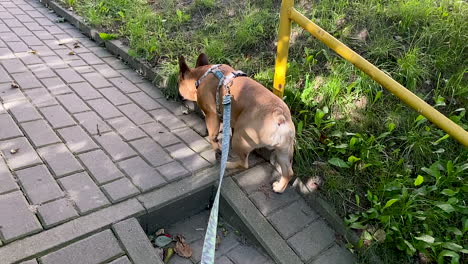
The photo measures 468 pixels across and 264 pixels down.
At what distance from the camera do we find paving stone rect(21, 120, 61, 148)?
2959mm

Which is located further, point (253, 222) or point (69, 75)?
point (69, 75)

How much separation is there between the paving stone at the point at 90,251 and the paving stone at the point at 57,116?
144cm

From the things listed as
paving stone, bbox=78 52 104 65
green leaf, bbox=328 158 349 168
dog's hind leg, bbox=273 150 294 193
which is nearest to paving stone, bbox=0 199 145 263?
dog's hind leg, bbox=273 150 294 193

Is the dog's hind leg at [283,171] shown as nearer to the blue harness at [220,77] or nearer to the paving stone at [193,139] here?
the blue harness at [220,77]

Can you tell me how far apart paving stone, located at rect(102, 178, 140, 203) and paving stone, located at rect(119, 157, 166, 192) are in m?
0.05

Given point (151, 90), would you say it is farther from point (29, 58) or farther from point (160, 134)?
point (29, 58)

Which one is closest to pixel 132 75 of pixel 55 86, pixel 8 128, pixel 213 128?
pixel 55 86

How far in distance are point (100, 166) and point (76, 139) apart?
0.47 m

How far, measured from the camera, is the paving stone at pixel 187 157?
2.98 metres

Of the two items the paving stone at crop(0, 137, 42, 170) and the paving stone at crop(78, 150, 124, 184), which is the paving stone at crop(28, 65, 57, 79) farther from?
the paving stone at crop(78, 150, 124, 184)

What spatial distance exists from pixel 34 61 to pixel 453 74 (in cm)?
479

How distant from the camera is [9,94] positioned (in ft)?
11.7

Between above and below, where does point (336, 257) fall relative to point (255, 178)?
below

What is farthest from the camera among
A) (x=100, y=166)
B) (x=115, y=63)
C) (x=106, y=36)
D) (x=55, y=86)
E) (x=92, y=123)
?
(x=106, y=36)
